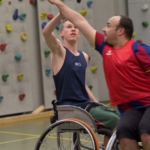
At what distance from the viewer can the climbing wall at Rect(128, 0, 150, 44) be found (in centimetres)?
1070

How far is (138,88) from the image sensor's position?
11.3 feet

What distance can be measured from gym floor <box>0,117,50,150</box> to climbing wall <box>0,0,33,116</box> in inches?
22.1

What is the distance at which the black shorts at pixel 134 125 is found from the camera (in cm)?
327

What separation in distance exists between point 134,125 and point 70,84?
1.09 metres

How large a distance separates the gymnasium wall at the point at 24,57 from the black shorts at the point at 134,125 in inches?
217

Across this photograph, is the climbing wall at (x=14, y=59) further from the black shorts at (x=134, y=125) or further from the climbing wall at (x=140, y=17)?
the black shorts at (x=134, y=125)

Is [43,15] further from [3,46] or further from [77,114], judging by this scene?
[77,114]

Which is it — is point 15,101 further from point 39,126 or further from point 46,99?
point 39,126

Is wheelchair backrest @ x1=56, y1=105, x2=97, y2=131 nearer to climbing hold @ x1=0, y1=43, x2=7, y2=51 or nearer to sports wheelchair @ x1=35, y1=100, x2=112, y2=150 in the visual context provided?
sports wheelchair @ x1=35, y1=100, x2=112, y2=150

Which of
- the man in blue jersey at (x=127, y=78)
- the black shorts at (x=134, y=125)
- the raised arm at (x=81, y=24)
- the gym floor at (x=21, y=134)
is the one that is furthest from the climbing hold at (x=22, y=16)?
the black shorts at (x=134, y=125)

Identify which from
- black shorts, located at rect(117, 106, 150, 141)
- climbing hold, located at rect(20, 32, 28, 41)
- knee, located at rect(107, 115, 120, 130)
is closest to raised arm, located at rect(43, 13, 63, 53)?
knee, located at rect(107, 115, 120, 130)

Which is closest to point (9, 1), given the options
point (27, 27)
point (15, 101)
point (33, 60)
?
point (27, 27)

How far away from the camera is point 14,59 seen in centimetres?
889

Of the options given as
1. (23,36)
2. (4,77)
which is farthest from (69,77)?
(23,36)
